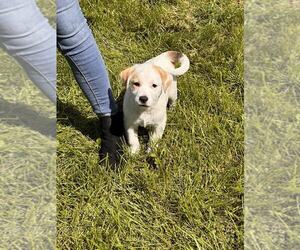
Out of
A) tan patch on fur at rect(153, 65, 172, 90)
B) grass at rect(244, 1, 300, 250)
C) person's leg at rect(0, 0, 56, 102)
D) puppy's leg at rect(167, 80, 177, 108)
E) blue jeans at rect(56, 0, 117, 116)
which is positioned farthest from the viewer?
puppy's leg at rect(167, 80, 177, 108)

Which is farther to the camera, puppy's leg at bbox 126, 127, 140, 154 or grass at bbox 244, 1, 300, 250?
puppy's leg at bbox 126, 127, 140, 154

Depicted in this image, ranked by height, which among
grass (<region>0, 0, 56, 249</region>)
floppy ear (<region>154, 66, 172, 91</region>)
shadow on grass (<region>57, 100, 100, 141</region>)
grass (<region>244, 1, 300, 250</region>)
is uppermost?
floppy ear (<region>154, 66, 172, 91</region>)

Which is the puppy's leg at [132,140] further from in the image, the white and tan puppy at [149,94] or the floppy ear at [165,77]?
the floppy ear at [165,77]

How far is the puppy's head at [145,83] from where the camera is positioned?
77.2 inches

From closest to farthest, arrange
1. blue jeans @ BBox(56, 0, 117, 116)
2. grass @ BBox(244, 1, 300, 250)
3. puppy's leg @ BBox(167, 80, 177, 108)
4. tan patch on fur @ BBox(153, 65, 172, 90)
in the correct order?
blue jeans @ BBox(56, 0, 117, 116)
grass @ BBox(244, 1, 300, 250)
tan patch on fur @ BBox(153, 65, 172, 90)
puppy's leg @ BBox(167, 80, 177, 108)

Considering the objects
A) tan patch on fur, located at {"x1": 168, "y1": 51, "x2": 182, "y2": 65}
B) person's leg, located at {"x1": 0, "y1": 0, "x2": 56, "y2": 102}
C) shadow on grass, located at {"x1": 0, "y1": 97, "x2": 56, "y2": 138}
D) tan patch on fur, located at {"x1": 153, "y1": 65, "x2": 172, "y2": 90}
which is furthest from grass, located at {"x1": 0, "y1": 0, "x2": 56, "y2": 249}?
tan patch on fur, located at {"x1": 168, "y1": 51, "x2": 182, "y2": 65}

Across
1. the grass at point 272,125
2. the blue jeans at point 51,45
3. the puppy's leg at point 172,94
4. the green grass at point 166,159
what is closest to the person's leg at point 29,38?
the blue jeans at point 51,45

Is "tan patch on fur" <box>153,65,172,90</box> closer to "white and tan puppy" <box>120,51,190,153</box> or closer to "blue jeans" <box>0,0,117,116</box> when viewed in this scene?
"white and tan puppy" <box>120,51,190,153</box>

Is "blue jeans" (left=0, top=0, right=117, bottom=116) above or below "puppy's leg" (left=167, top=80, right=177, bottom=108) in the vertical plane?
above

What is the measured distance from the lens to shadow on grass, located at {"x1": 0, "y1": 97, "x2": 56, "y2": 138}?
2102 millimetres

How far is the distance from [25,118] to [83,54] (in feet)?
1.34

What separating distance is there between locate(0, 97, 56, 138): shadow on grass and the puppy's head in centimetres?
31

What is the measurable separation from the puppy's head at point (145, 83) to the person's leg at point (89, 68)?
92 mm

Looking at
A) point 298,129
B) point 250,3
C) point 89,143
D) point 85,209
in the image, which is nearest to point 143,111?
point 89,143
